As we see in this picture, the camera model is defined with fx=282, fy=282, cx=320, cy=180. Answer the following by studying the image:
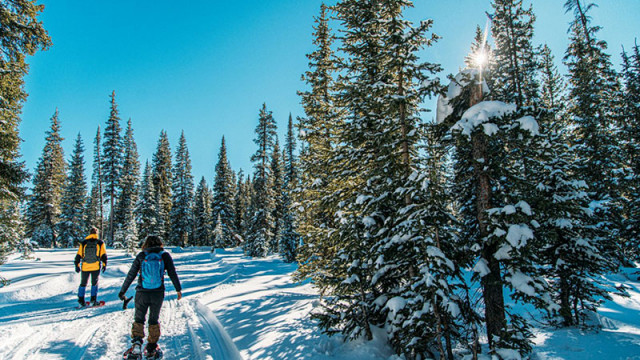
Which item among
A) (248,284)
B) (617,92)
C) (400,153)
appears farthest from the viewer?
(617,92)

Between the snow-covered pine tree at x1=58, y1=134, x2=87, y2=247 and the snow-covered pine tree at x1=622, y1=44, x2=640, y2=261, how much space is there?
204 ft

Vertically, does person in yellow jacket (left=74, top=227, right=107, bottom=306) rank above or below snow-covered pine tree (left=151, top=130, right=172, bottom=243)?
below

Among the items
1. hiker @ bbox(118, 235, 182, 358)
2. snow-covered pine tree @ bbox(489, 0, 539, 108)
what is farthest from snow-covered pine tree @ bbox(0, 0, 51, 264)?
snow-covered pine tree @ bbox(489, 0, 539, 108)

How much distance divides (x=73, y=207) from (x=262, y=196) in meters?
32.2

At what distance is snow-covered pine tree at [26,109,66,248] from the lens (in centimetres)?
3725

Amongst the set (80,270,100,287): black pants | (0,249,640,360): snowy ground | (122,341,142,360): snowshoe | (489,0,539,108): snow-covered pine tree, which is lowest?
(0,249,640,360): snowy ground

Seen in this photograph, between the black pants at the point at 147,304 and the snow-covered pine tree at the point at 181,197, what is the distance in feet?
143

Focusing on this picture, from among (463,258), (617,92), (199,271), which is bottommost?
(199,271)

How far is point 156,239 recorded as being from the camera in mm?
6488

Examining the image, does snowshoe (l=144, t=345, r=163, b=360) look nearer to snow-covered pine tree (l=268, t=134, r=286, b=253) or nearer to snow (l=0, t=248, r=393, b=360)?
snow (l=0, t=248, r=393, b=360)

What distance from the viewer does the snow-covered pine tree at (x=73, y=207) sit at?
139ft

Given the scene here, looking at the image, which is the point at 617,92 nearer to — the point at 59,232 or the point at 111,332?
the point at 111,332

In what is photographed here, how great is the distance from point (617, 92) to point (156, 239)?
3175cm

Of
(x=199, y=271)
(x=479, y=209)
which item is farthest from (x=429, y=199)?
(x=199, y=271)
